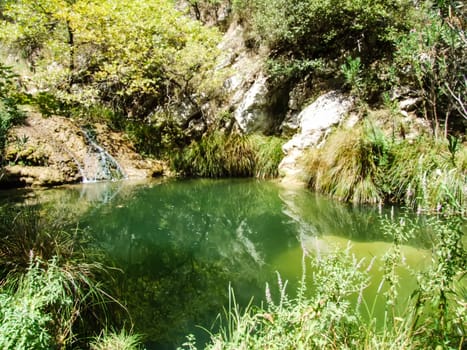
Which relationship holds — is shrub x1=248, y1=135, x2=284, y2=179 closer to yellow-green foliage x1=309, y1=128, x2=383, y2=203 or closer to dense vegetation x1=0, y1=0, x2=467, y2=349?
dense vegetation x1=0, y1=0, x2=467, y2=349

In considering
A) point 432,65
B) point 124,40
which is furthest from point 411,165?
point 124,40

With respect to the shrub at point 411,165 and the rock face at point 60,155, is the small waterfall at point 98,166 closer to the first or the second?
the rock face at point 60,155

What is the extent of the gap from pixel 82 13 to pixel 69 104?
307cm

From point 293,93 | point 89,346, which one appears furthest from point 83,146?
point 89,346

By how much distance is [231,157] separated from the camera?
11.2 m

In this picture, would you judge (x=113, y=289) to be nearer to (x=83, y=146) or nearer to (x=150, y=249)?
(x=150, y=249)

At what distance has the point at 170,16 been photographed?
11.6m

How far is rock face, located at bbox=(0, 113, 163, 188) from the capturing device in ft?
32.2

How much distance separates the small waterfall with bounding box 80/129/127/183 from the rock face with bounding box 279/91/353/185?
5.04 metres

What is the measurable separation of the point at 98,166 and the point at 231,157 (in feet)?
13.3

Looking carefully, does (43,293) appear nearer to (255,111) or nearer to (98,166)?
(98,166)

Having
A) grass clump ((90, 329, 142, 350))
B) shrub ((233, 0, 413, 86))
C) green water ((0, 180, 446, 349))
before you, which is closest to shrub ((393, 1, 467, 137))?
shrub ((233, 0, 413, 86))

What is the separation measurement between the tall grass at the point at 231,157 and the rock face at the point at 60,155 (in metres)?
1.18

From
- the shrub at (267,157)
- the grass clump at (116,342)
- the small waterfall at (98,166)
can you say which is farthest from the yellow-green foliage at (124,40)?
the grass clump at (116,342)
